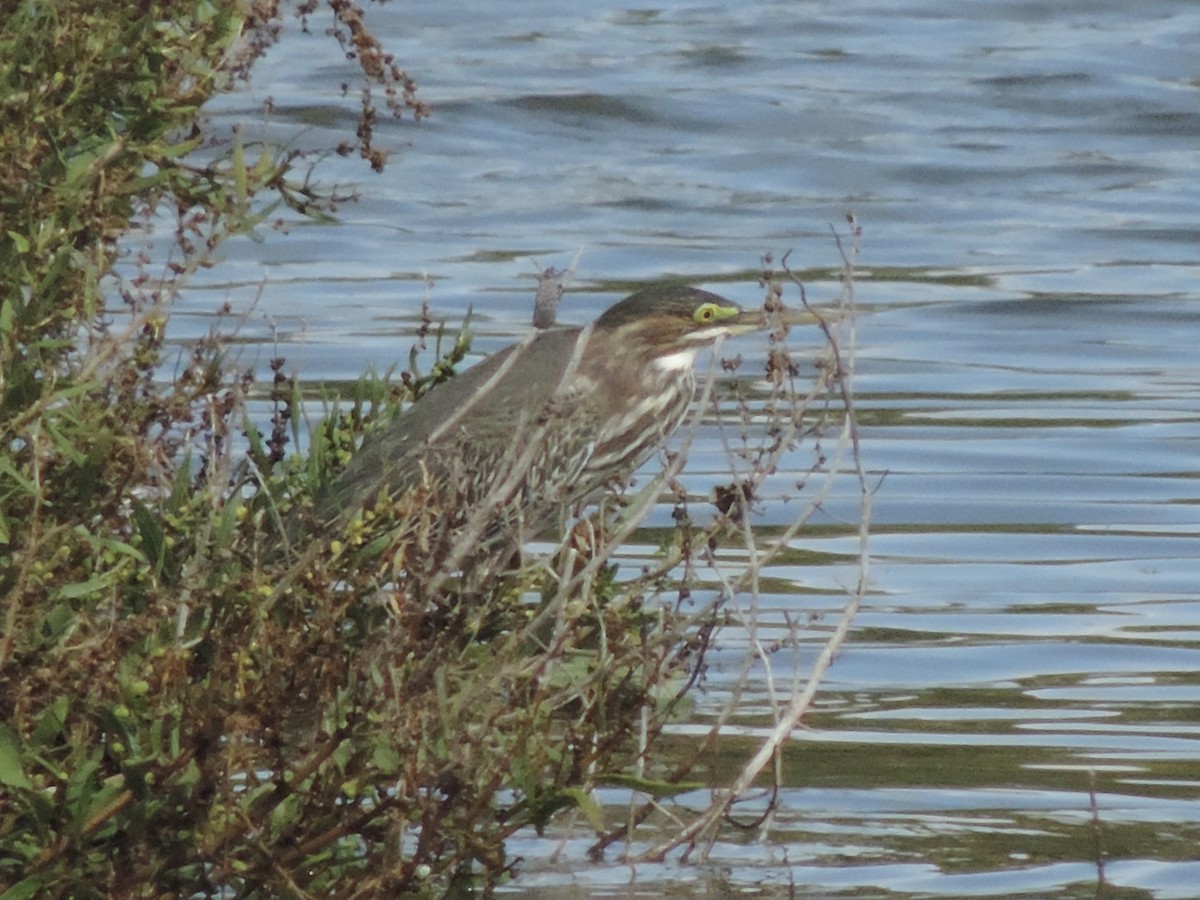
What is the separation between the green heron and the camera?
5.11 metres

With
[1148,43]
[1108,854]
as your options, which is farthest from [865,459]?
[1148,43]

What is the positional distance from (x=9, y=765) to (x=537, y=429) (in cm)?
160

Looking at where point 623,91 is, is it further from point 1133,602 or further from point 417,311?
point 1133,602

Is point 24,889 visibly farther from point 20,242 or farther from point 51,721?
point 20,242

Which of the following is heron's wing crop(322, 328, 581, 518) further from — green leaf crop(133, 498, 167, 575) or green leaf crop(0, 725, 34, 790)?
green leaf crop(0, 725, 34, 790)

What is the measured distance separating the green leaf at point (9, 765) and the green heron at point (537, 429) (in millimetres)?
721

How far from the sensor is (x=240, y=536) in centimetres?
534

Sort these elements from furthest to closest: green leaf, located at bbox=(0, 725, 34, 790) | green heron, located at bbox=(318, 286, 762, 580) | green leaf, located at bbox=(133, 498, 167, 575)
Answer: green leaf, located at bbox=(133, 498, 167, 575)
green heron, located at bbox=(318, 286, 762, 580)
green leaf, located at bbox=(0, 725, 34, 790)

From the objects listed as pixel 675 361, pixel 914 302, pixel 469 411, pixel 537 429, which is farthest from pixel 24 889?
pixel 914 302

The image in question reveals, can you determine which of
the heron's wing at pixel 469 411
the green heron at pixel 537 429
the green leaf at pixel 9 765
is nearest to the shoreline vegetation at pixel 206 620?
the green leaf at pixel 9 765

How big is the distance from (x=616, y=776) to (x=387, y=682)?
0.41m

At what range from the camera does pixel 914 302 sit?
1638 centimetres

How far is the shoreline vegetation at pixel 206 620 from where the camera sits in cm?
469

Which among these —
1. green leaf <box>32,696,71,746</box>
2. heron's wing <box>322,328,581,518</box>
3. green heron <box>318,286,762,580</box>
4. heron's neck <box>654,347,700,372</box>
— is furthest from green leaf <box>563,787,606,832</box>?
heron's neck <box>654,347,700,372</box>
